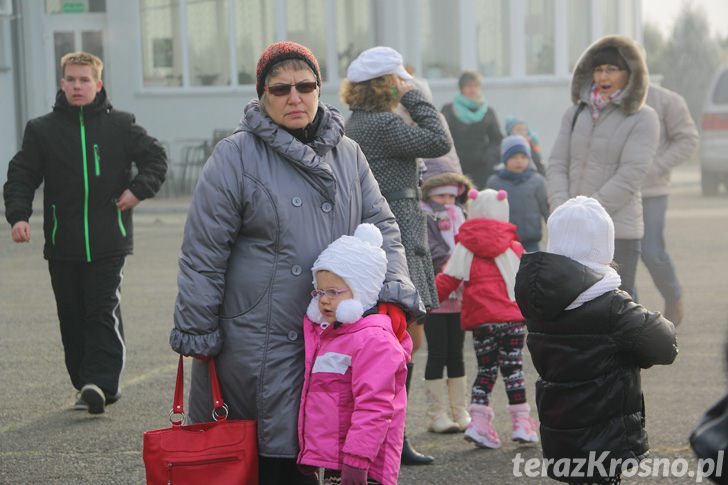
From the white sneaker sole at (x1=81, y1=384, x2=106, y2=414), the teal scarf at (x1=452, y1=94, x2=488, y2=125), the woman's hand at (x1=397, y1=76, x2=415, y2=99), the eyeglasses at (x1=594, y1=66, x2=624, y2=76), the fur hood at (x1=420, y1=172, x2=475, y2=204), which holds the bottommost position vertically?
the white sneaker sole at (x1=81, y1=384, x2=106, y2=414)

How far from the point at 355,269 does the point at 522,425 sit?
7.64 ft

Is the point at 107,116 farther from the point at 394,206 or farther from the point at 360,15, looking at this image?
the point at 360,15

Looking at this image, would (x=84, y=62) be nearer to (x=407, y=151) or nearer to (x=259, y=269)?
(x=407, y=151)

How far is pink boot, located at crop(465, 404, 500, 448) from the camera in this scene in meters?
6.48

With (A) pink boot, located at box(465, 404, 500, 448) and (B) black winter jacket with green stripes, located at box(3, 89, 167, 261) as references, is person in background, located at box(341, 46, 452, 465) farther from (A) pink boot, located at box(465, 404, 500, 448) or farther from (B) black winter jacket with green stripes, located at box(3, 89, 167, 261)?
(B) black winter jacket with green stripes, located at box(3, 89, 167, 261)

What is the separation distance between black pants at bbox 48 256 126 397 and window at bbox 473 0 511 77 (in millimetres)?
19696

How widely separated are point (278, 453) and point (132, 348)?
16.8 ft

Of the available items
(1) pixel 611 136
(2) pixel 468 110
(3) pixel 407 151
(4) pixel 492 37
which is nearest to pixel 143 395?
(3) pixel 407 151

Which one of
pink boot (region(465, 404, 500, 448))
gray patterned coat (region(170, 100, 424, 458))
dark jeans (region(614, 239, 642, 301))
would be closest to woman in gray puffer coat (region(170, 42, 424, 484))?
gray patterned coat (region(170, 100, 424, 458))

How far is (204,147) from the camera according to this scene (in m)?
25.1

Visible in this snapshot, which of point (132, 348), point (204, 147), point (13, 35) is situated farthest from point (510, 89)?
point (132, 348)

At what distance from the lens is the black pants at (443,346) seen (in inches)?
274

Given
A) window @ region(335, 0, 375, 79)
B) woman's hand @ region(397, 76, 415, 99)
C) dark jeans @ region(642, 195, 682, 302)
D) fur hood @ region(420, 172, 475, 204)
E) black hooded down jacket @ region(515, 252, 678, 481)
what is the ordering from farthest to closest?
window @ region(335, 0, 375, 79), dark jeans @ region(642, 195, 682, 302), fur hood @ region(420, 172, 475, 204), woman's hand @ region(397, 76, 415, 99), black hooded down jacket @ region(515, 252, 678, 481)

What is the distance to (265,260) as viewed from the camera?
15.1 ft
